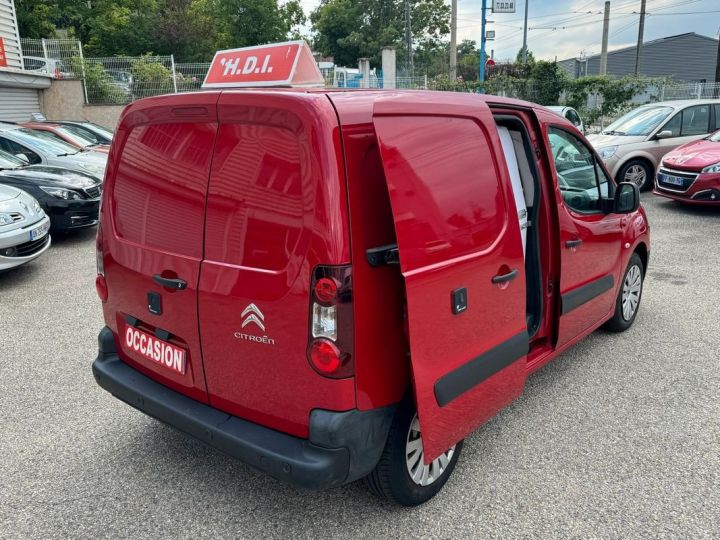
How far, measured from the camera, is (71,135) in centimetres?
1086

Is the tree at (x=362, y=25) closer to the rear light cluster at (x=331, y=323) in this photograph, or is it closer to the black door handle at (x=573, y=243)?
the black door handle at (x=573, y=243)

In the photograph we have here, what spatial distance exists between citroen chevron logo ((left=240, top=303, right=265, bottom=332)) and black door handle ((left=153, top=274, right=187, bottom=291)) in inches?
13.8

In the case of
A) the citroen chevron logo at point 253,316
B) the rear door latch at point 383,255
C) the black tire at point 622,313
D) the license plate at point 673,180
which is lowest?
the black tire at point 622,313

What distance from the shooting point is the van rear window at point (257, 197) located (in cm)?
203

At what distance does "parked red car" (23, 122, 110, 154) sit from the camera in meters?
10.4

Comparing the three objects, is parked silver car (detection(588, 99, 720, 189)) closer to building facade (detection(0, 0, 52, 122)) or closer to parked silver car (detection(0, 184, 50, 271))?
parked silver car (detection(0, 184, 50, 271))

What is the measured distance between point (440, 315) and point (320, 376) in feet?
1.72

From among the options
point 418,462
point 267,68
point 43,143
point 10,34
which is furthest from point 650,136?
point 10,34

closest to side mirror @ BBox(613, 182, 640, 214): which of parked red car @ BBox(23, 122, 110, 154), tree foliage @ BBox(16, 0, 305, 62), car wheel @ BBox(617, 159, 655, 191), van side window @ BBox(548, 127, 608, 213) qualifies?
van side window @ BBox(548, 127, 608, 213)

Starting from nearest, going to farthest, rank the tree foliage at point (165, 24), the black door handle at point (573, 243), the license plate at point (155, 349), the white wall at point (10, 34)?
the license plate at point (155, 349) < the black door handle at point (573, 243) < the white wall at point (10, 34) < the tree foliage at point (165, 24)

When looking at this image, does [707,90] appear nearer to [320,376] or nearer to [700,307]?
[700,307]

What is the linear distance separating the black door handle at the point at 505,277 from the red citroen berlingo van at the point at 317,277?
2 centimetres

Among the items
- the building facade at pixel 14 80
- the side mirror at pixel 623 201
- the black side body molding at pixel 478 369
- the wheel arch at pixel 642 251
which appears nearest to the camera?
the black side body molding at pixel 478 369

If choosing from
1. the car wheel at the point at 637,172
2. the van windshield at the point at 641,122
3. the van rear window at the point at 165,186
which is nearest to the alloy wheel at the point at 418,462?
the van rear window at the point at 165,186
